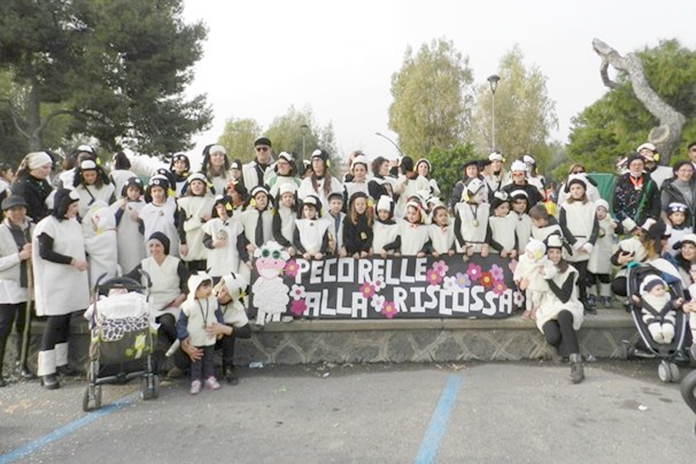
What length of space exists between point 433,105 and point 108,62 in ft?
83.5

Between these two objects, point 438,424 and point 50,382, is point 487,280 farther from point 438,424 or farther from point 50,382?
point 50,382

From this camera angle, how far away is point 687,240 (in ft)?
19.1

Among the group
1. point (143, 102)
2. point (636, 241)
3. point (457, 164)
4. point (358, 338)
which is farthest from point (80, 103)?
point (636, 241)

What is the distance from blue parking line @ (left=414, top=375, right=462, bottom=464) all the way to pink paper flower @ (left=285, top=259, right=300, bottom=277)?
7.39 ft

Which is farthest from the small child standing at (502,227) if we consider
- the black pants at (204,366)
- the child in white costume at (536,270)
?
the black pants at (204,366)

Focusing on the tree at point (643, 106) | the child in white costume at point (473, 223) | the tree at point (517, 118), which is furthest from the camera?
the tree at point (517, 118)

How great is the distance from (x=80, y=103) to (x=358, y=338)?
20409mm

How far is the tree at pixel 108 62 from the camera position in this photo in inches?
822

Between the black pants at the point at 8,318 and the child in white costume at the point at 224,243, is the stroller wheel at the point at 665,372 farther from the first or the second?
the black pants at the point at 8,318

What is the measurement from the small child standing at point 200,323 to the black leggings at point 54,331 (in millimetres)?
1381

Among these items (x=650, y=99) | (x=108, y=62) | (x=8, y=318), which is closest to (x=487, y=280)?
(x=8, y=318)

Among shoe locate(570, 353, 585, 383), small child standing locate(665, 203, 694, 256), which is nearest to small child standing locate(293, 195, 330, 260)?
shoe locate(570, 353, 585, 383)

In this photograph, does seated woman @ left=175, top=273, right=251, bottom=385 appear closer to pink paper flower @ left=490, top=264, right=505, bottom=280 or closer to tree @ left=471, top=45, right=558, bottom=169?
pink paper flower @ left=490, top=264, right=505, bottom=280

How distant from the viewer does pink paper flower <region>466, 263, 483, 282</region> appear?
629 cm
